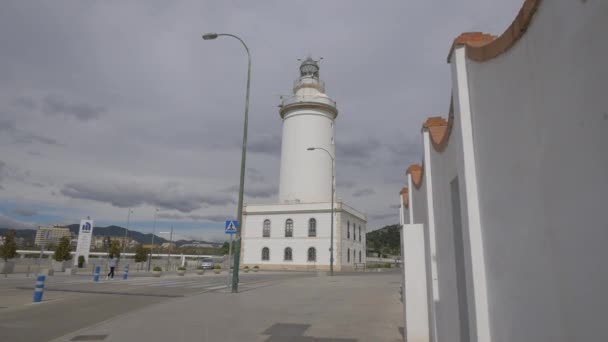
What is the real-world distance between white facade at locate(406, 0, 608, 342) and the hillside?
95.6 m

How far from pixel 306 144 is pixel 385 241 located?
210 ft

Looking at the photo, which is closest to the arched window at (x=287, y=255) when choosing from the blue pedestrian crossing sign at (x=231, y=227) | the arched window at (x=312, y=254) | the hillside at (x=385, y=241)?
the arched window at (x=312, y=254)

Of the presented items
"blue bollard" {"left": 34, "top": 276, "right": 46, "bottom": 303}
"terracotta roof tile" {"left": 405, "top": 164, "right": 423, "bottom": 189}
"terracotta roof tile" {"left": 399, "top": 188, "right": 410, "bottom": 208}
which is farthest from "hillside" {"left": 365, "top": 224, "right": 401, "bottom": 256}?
"terracotta roof tile" {"left": 405, "top": 164, "right": 423, "bottom": 189}

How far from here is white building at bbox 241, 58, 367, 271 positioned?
4691cm

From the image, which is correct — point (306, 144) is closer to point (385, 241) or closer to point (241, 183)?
point (241, 183)

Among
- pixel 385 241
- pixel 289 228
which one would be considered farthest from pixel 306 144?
pixel 385 241

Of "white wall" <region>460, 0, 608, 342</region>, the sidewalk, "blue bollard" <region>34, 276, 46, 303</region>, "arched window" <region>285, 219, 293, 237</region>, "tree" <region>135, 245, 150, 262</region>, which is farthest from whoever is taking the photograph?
"arched window" <region>285, 219, 293, 237</region>

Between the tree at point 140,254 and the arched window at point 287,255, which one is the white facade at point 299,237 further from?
the tree at point 140,254

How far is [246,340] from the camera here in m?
7.27

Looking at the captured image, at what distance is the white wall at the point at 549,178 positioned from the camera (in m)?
2.14

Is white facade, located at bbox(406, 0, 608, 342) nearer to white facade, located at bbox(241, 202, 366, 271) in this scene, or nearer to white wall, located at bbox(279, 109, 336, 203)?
white facade, located at bbox(241, 202, 366, 271)

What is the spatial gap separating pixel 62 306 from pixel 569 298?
501 inches

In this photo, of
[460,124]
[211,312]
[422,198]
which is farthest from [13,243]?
[460,124]

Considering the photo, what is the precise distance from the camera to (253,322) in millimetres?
9195
